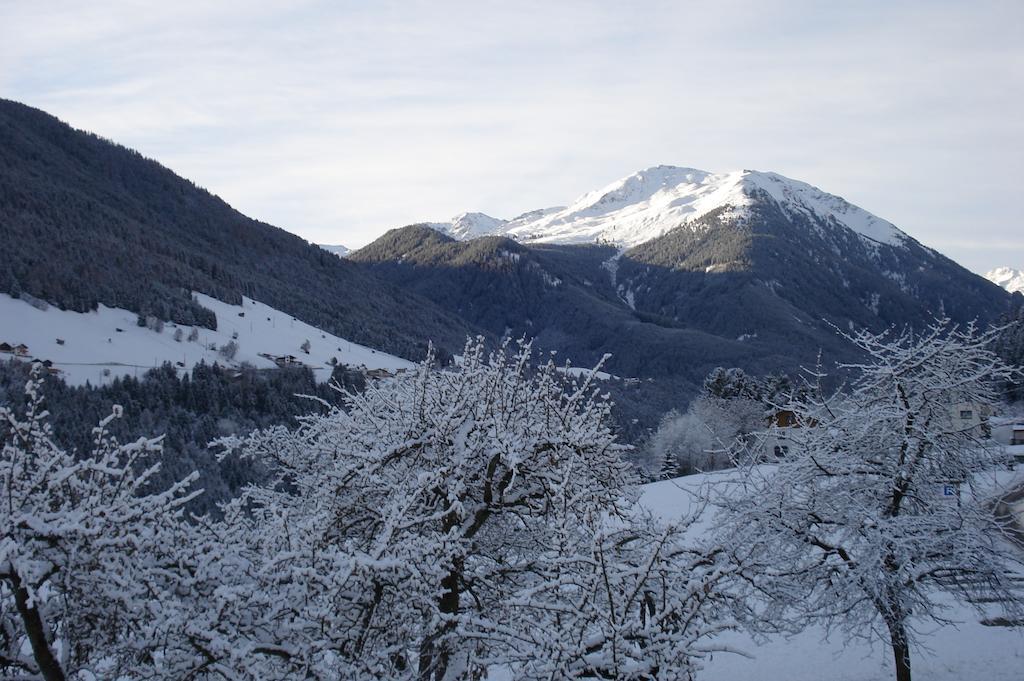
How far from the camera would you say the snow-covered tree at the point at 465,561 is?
6.66 meters

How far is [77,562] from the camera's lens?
6.69 meters

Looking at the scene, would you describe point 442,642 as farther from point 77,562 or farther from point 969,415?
point 969,415

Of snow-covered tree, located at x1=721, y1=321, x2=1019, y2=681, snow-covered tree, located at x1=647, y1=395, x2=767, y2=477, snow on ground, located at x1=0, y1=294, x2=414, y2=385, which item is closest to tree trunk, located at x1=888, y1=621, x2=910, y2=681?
snow-covered tree, located at x1=721, y1=321, x2=1019, y2=681

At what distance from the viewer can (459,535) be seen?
27.0ft

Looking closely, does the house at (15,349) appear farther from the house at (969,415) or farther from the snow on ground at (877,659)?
the house at (969,415)

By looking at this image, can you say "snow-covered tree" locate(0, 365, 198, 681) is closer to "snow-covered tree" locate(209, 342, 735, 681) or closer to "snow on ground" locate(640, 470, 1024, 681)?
"snow-covered tree" locate(209, 342, 735, 681)

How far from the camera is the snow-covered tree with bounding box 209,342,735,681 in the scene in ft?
21.9

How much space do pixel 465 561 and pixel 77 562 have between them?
378 cm

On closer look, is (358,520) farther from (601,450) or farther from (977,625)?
(977,625)

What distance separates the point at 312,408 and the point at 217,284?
7081cm

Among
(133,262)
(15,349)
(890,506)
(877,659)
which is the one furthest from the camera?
(133,262)

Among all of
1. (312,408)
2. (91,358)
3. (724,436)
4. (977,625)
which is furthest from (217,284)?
(977,625)

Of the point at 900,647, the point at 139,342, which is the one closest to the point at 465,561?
the point at 900,647

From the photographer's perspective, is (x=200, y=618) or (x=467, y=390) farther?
(x=467, y=390)
